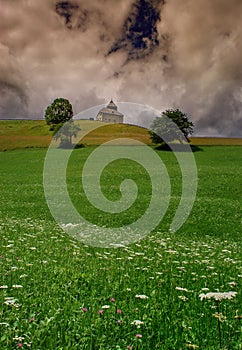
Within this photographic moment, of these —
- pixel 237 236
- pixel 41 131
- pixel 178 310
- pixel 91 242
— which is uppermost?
pixel 41 131

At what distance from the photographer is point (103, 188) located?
35938 mm

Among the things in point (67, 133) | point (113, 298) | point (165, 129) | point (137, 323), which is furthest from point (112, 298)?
point (67, 133)

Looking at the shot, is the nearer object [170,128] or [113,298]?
[113,298]

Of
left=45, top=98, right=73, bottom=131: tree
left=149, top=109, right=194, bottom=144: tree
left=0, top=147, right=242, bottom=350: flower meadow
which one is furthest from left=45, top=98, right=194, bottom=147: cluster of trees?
left=0, top=147, right=242, bottom=350: flower meadow

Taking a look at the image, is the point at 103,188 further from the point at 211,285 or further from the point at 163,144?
the point at 163,144

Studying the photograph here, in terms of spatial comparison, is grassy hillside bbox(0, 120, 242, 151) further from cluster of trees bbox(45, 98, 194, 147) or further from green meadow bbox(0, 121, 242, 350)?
green meadow bbox(0, 121, 242, 350)

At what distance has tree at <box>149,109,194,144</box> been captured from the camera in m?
79.8

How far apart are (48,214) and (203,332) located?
20.3m

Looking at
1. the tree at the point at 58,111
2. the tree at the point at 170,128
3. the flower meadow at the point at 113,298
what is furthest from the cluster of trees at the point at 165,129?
the flower meadow at the point at 113,298

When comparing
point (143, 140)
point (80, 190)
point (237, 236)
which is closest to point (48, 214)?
point (80, 190)

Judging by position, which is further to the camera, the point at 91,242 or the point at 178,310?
the point at 91,242

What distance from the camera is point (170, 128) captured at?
80.2 meters

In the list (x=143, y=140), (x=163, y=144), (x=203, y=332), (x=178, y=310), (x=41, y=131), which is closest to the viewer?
(x=203, y=332)

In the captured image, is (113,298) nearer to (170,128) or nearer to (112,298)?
(112,298)
